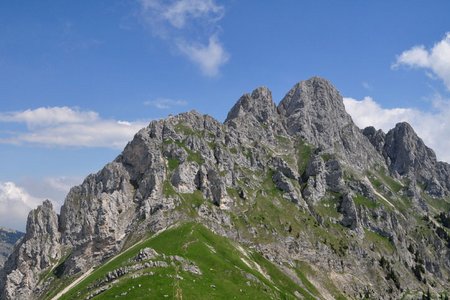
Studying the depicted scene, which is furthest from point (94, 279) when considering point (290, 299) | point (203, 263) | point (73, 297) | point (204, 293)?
point (290, 299)

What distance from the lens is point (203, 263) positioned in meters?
184

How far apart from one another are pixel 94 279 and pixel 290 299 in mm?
81958

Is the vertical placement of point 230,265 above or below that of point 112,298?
above

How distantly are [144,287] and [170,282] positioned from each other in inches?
333

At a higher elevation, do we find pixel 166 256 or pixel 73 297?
pixel 166 256

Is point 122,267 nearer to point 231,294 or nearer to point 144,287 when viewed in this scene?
point 144,287

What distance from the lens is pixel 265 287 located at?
19188 cm

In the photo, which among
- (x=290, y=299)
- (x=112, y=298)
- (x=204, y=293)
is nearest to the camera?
(x=112, y=298)

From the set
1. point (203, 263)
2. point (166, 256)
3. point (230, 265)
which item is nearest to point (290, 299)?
point (230, 265)

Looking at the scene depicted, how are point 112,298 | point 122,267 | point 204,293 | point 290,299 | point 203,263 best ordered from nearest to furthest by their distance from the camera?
point 112,298 → point 204,293 → point 122,267 → point 203,263 → point 290,299

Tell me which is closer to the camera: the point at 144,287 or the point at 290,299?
the point at 144,287

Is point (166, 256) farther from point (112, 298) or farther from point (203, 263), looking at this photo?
point (112, 298)

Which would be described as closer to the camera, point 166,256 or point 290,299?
point 166,256

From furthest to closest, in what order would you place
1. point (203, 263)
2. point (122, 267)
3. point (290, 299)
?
point (290, 299) < point (203, 263) < point (122, 267)
